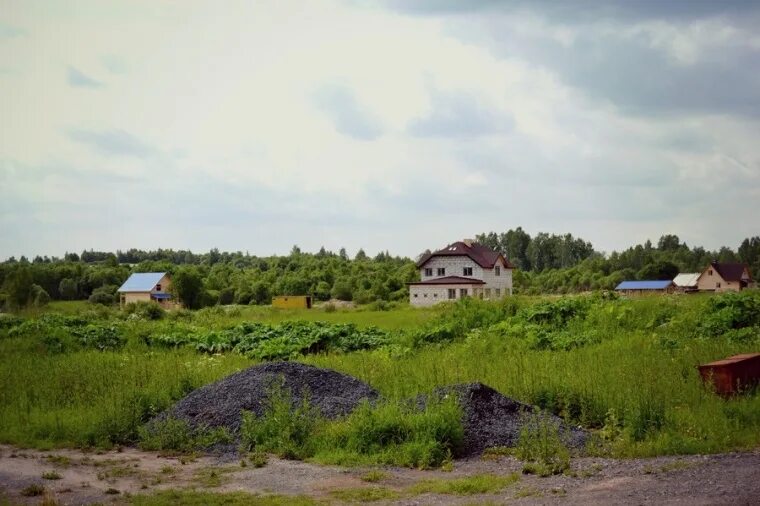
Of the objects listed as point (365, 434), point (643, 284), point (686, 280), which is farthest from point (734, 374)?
point (643, 284)

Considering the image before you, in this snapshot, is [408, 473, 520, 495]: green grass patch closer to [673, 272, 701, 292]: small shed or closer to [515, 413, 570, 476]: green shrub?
[515, 413, 570, 476]: green shrub

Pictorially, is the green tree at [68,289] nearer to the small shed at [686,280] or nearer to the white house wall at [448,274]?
the white house wall at [448,274]

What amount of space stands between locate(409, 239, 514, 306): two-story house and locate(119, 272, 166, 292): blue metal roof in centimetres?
1594

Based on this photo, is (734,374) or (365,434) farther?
(734,374)

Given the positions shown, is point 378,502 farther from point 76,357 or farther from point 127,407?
point 76,357

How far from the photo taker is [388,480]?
29.0 feet

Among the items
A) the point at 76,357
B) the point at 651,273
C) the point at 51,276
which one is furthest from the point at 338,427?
the point at 651,273

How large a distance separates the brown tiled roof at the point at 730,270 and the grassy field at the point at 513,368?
31.5 metres

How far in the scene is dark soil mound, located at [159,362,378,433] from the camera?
11719 mm

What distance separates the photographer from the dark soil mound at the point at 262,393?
11.7 meters

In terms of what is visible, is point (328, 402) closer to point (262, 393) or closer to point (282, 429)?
point (262, 393)

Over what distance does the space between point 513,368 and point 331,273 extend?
45792 mm

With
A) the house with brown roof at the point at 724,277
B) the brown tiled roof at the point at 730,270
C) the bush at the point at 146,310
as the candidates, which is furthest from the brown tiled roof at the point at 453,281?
the bush at the point at 146,310

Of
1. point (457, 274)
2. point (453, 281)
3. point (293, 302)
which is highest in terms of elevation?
point (457, 274)
